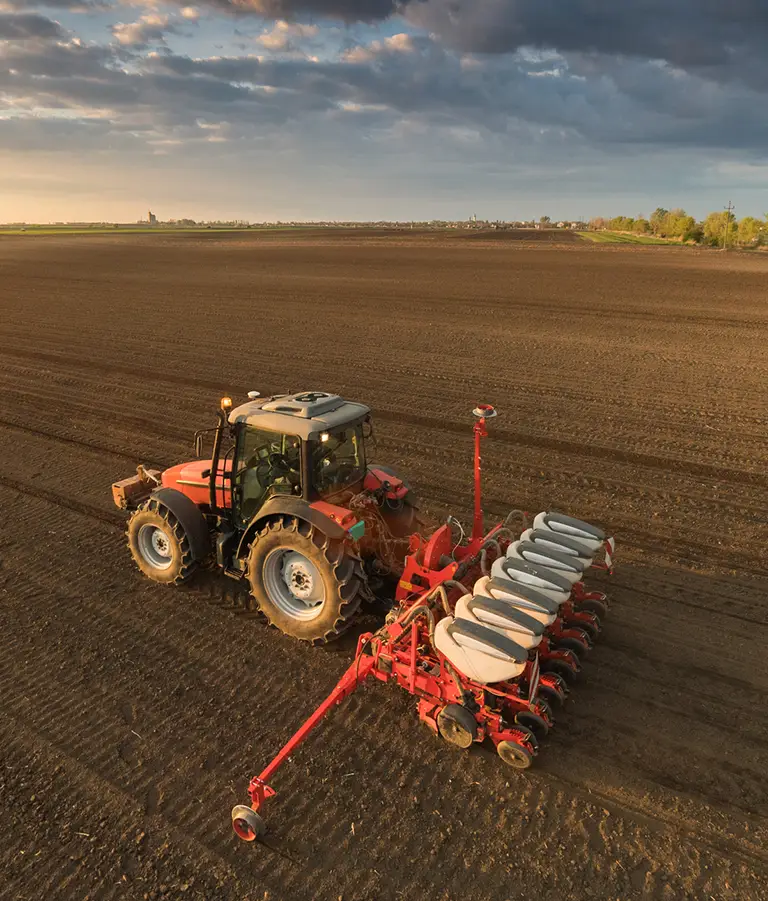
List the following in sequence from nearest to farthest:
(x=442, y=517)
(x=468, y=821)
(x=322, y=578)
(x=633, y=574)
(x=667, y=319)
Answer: (x=468, y=821), (x=322, y=578), (x=633, y=574), (x=442, y=517), (x=667, y=319)

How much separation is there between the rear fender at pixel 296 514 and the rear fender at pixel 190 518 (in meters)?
0.81

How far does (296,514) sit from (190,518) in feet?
5.47

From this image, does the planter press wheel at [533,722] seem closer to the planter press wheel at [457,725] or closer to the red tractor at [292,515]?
the planter press wheel at [457,725]

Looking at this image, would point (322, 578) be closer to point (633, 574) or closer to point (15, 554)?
point (633, 574)

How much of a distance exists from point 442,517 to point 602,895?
523 cm

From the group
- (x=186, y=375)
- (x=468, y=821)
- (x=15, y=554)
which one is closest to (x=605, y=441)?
(x=468, y=821)

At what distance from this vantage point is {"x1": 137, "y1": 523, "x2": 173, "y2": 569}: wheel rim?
6977 millimetres

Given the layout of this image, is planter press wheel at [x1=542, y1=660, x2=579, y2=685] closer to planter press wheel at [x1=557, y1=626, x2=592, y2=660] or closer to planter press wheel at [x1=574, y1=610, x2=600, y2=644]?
planter press wheel at [x1=557, y1=626, x2=592, y2=660]

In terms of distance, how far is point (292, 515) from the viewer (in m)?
5.62

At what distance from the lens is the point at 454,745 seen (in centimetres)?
493

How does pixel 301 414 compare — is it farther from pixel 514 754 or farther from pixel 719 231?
pixel 719 231

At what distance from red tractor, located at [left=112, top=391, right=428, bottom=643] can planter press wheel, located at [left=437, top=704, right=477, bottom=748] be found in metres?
1.26

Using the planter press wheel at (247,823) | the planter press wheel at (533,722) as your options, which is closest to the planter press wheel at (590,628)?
the planter press wheel at (533,722)

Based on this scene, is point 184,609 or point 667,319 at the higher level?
point 667,319
